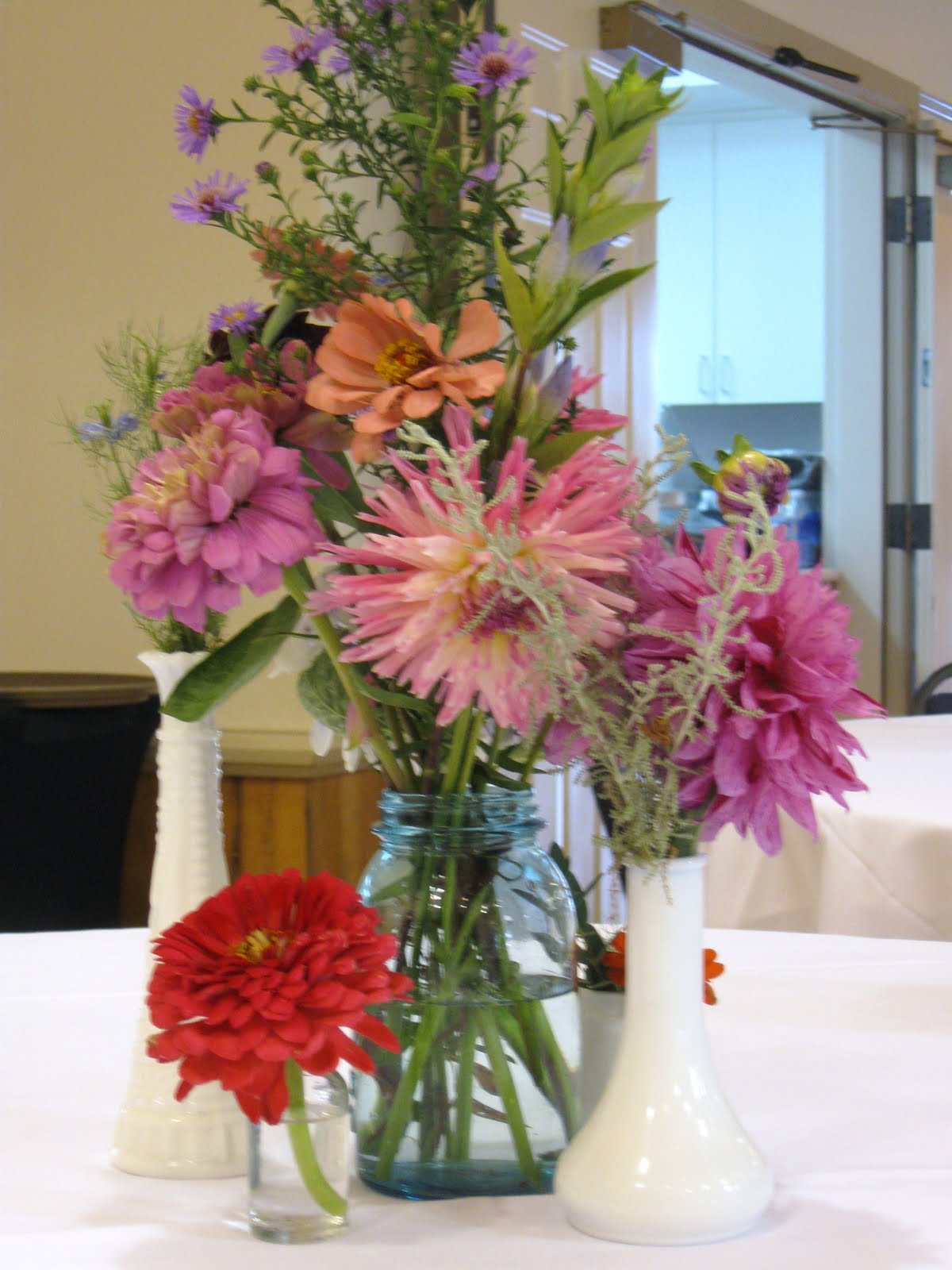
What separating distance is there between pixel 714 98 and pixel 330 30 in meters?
4.87

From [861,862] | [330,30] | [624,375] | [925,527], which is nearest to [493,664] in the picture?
[330,30]

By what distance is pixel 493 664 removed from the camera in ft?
1.56

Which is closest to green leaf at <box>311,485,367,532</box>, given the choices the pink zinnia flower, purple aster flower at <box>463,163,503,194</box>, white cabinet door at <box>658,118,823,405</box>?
the pink zinnia flower

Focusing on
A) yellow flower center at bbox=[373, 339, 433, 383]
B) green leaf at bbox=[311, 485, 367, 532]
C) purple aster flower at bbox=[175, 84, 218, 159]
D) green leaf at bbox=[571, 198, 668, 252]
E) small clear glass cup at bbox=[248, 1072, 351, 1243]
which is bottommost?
small clear glass cup at bbox=[248, 1072, 351, 1243]

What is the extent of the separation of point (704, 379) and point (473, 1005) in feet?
16.1

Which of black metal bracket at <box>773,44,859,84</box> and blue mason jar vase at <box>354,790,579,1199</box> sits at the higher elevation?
black metal bracket at <box>773,44,859,84</box>

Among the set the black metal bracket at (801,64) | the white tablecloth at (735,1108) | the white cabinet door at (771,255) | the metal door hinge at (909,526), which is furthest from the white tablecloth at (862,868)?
the white cabinet door at (771,255)

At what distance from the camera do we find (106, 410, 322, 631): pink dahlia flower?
0.50m

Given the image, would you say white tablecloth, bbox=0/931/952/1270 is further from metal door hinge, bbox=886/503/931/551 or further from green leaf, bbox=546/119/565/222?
metal door hinge, bbox=886/503/931/551

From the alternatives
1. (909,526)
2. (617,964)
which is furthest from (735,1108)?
(909,526)

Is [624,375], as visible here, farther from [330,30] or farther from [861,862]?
[330,30]

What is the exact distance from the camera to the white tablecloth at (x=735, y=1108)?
528 millimetres

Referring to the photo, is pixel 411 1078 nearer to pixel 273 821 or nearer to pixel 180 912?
pixel 180 912

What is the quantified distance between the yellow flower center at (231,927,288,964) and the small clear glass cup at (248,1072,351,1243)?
2.0 inches
